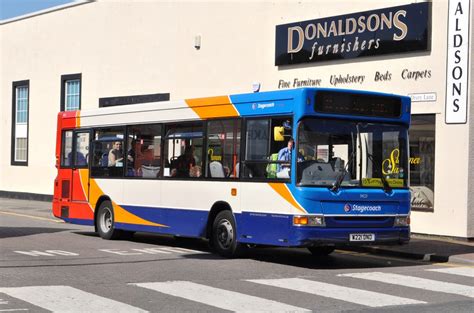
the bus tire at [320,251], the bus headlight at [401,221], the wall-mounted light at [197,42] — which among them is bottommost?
the bus tire at [320,251]

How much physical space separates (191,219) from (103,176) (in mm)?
3456

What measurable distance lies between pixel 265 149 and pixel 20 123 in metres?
24.3

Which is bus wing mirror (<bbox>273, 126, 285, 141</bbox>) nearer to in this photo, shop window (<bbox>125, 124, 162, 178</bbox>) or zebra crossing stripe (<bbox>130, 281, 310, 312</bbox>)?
zebra crossing stripe (<bbox>130, 281, 310, 312</bbox>)

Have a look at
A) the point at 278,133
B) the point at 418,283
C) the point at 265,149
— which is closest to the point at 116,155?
the point at 265,149

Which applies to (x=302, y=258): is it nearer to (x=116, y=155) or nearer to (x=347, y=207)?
(x=347, y=207)

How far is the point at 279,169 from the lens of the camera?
12.5 metres

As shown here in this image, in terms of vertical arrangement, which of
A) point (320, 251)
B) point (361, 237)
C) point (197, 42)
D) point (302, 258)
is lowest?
point (302, 258)

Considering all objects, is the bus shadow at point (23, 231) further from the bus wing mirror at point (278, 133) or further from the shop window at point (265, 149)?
the bus wing mirror at point (278, 133)

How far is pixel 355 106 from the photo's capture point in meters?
12.8

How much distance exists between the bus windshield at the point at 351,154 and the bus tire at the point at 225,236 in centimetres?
194

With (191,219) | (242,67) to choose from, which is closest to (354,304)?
(191,219)

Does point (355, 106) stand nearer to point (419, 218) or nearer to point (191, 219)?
point (191, 219)

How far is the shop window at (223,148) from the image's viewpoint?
Answer: 13484 mm

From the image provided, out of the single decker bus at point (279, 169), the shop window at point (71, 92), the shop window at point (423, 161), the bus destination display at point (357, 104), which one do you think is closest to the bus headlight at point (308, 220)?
the single decker bus at point (279, 169)
